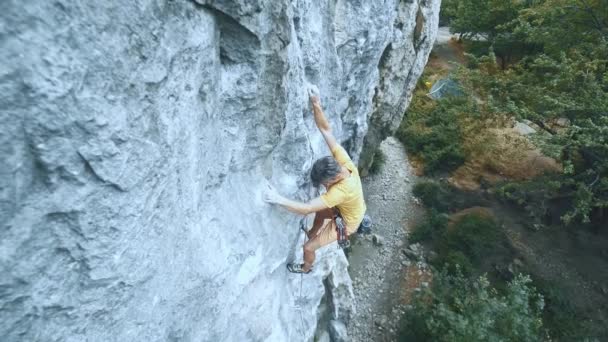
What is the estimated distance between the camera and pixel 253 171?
409 cm

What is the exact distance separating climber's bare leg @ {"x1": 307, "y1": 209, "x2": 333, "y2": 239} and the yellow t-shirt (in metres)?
0.48

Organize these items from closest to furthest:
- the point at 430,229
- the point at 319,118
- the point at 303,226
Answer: the point at 319,118 → the point at 303,226 → the point at 430,229

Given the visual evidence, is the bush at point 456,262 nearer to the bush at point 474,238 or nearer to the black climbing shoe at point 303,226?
the bush at point 474,238

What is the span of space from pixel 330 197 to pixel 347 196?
24cm

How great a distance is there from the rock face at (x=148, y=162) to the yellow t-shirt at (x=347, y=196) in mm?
689

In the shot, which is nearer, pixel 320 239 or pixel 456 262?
pixel 320 239

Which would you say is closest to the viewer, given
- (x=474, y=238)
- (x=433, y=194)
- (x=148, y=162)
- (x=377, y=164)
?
(x=148, y=162)

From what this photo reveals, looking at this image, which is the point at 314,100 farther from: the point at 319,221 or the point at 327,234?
the point at 327,234

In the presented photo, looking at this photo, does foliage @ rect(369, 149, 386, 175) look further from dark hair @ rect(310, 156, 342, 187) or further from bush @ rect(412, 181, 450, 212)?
dark hair @ rect(310, 156, 342, 187)

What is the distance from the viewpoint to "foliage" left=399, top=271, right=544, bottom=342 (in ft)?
24.6

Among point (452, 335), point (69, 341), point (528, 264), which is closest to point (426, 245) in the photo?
point (528, 264)

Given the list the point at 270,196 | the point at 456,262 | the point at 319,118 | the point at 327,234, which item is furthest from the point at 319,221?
the point at 456,262

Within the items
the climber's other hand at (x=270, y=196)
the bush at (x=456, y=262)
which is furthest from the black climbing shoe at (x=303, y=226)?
the bush at (x=456, y=262)

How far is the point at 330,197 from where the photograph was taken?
415 cm
